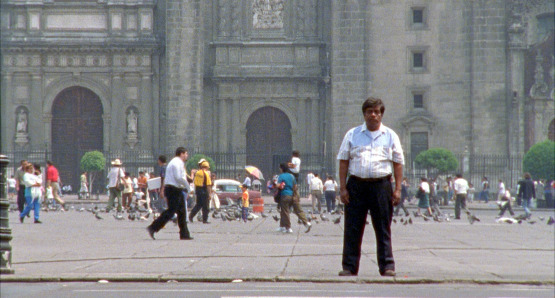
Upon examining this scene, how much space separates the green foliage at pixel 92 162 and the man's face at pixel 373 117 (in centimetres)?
3873

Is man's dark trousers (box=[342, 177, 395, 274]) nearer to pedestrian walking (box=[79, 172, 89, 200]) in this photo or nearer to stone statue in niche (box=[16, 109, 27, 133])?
pedestrian walking (box=[79, 172, 89, 200])

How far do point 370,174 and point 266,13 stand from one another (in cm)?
4408

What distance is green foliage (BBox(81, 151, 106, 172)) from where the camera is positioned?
48.4 meters

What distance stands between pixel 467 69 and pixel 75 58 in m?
19.4

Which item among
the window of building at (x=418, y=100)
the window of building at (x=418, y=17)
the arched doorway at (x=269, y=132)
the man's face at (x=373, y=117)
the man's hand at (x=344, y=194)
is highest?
the window of building at (x=418, y=17)

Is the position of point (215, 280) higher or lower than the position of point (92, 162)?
lower

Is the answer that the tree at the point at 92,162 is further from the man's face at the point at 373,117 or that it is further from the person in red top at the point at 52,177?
the man's face at the point at 373,117

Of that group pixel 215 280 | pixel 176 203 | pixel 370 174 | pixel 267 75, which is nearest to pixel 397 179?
pixel 370 174

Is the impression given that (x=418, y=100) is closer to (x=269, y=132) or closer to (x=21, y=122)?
(x=269, y=132)

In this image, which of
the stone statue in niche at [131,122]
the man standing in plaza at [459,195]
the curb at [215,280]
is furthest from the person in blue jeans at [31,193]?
the stone statue in niche at [131,122]

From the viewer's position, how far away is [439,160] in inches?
1891

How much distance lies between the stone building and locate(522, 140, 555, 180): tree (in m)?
4.71

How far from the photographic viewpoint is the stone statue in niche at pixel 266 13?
177 feet

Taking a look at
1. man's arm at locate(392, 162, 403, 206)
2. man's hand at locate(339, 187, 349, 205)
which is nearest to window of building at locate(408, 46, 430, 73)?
man's arm at locate(392, 162, 403, 206)
